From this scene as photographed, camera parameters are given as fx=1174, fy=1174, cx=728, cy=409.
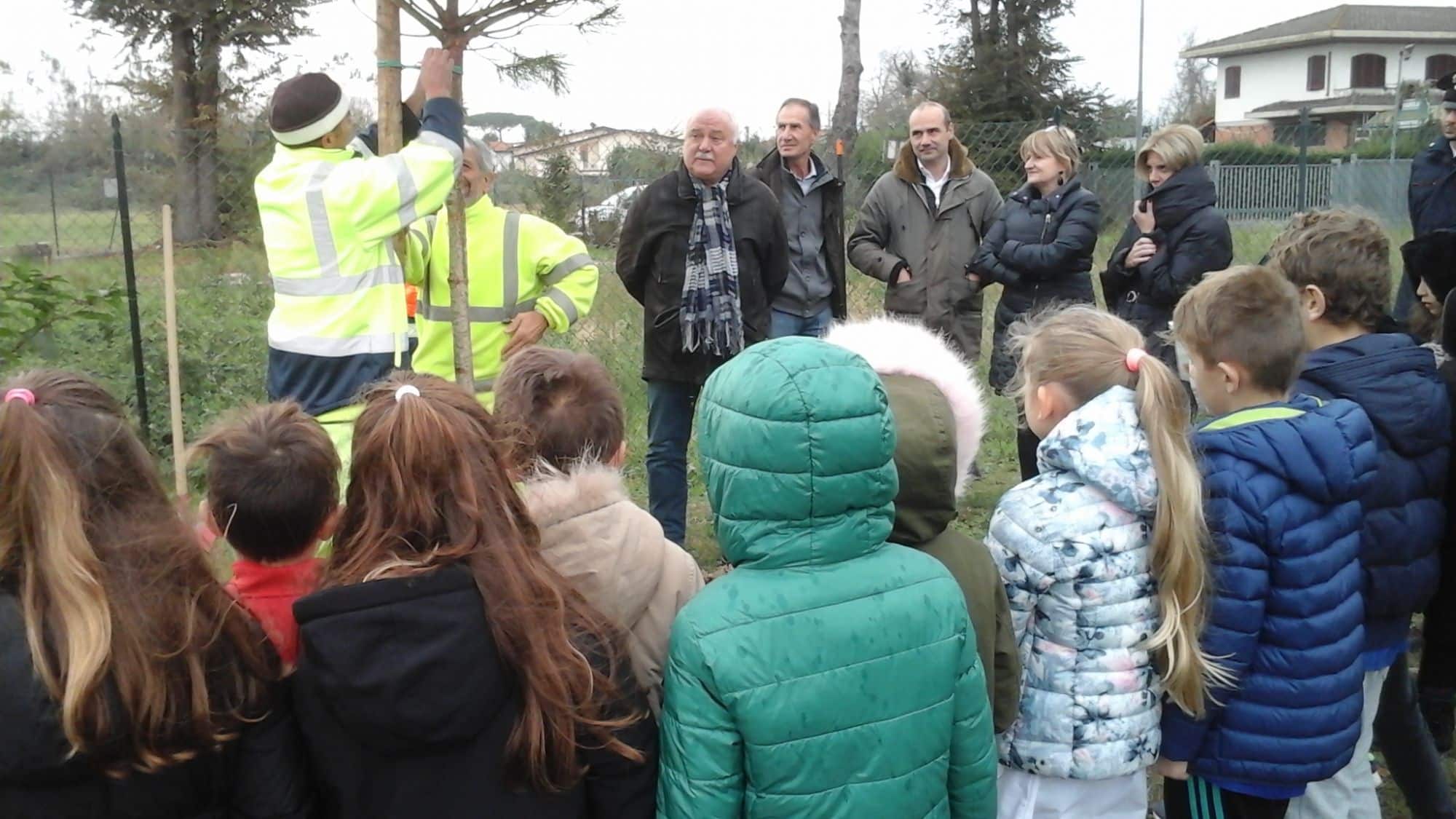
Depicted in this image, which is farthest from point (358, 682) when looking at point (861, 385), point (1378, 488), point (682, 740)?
point (1378, 488)

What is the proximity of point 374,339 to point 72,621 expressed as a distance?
1.88 m

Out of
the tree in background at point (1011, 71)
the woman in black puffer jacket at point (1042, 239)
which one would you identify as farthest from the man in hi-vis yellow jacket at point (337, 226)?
the tree in background at point (1011, 71)

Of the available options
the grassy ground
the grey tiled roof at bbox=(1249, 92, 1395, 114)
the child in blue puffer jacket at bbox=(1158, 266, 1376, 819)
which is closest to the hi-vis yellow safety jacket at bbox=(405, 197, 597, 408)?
the grassy ground

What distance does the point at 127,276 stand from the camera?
622 centimetres

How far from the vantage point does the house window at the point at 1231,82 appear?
63.2 meters

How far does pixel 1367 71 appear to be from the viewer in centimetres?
5925

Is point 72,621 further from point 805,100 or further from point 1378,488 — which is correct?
point 805,100

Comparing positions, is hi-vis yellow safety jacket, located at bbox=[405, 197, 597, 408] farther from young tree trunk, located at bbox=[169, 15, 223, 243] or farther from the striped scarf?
young tree trunk, located at bbox=[169, 15, 223, 243]

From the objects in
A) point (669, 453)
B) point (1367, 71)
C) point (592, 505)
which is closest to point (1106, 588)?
point (592, 505)

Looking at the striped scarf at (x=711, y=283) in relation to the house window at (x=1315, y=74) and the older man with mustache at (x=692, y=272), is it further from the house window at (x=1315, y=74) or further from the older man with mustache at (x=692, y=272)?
the house window at (x=1315, y=74)

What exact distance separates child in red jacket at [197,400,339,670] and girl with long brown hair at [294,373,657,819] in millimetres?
139

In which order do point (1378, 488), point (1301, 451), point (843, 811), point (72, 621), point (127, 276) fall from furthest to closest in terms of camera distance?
1. point (127, 276)
2. point (1378, 488)
3. point (1301, 451)
4. point (843, 811)
5. point (72, 621)

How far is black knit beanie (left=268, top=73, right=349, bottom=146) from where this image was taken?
3316 millimetres

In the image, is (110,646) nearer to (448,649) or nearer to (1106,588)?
(448,649)
